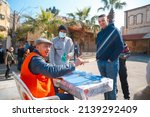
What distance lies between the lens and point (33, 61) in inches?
119

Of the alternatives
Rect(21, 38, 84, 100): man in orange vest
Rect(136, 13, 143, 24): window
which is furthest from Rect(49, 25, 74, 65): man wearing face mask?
Rect(136, 13, 143, 24): window

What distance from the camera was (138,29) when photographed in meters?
38.8

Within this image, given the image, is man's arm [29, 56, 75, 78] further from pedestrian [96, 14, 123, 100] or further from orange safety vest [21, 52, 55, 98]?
pedestrian [96, 14, 123, 100]

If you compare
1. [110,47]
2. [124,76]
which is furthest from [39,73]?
[124,76]

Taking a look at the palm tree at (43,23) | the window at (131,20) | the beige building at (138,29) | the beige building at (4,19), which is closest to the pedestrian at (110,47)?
the palm tree at (43,23)

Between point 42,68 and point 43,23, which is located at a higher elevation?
point 43,23

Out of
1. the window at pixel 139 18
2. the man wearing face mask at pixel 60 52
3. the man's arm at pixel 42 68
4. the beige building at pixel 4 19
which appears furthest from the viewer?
the window at pixel 139 18

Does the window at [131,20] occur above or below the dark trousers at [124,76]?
above

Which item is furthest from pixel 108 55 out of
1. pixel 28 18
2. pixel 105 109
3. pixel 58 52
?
pixel 28 18

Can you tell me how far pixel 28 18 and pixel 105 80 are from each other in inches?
749

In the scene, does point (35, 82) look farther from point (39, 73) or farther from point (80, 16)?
point (80, 16)

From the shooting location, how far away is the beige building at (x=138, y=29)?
36.2 metres

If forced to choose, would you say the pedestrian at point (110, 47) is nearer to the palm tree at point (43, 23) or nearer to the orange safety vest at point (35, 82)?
the orange safety vest at point (35, 82)

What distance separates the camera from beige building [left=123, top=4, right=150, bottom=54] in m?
36.2
